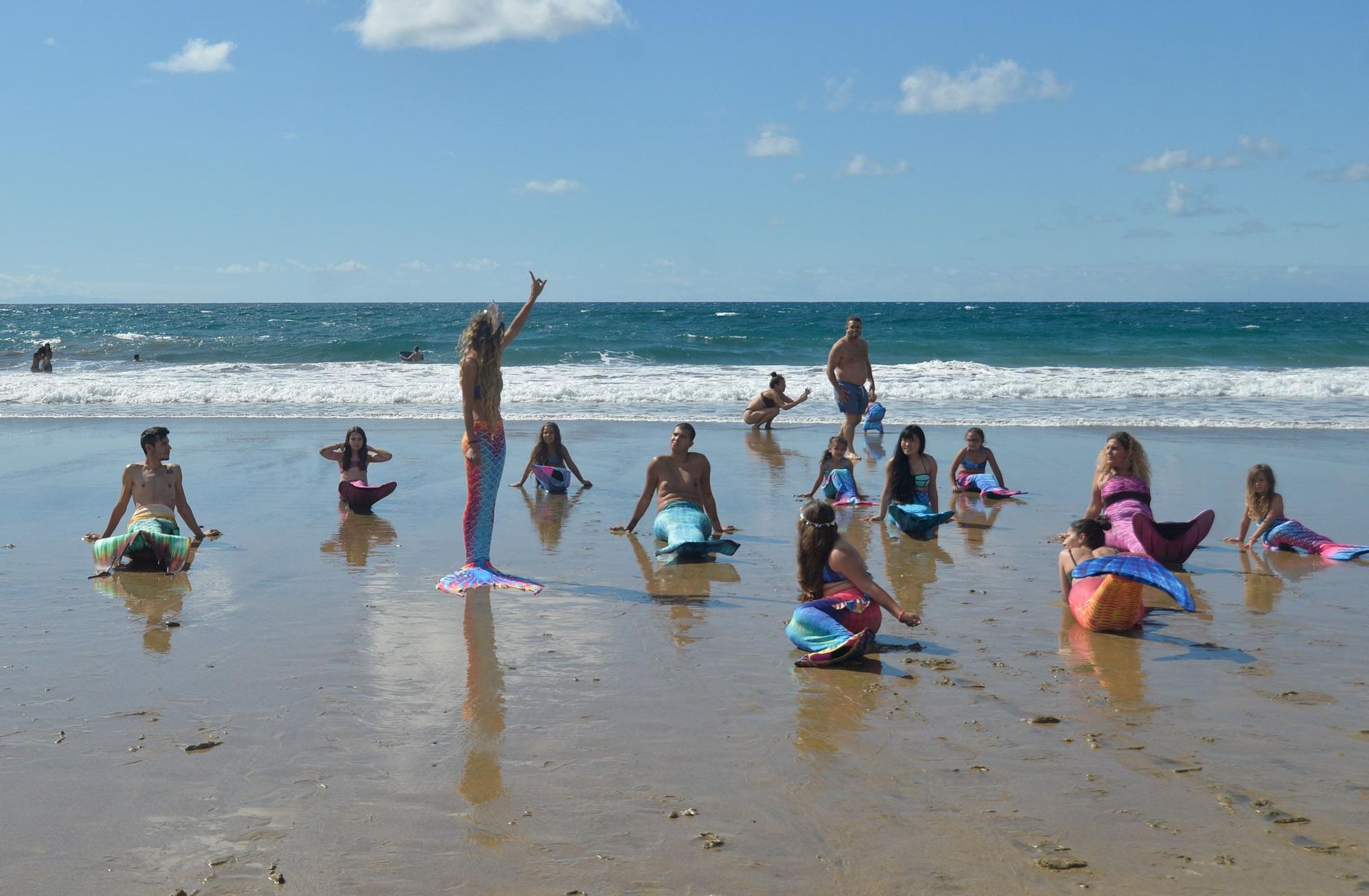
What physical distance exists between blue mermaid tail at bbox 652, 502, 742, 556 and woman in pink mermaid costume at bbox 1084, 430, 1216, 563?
2.70m

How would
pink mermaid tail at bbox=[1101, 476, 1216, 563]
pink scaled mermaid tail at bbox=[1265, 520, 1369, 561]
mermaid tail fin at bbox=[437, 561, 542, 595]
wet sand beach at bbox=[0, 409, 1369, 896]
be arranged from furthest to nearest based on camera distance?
pink scaled mermaid tail at bbox=[1265, 520, 1369, 561] < pink mermaid tail at bbox=[1101, 476, 1216, 563] < mermaid tail fin at bbox=[437, 561, 542, 595] < wet sand beach at bbox=[0, 409, 1369, 896]

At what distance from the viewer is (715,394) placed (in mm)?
24109

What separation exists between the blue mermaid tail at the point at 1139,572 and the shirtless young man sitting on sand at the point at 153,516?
5885mm

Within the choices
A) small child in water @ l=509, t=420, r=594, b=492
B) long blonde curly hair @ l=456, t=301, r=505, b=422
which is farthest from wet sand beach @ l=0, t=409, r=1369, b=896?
small child in water @ l=509, t=420, r=594, b=492

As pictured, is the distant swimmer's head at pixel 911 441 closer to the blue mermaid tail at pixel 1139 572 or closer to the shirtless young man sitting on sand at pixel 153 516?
the blue mermaid tail at pixel 1139 572

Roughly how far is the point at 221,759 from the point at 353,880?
46.6 inches

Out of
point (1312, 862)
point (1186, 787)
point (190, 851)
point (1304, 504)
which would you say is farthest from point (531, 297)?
point (1304, 504)

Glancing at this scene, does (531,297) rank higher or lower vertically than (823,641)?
higher

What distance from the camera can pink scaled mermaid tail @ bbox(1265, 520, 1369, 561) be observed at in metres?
8.05

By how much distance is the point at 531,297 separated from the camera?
22.6 ft

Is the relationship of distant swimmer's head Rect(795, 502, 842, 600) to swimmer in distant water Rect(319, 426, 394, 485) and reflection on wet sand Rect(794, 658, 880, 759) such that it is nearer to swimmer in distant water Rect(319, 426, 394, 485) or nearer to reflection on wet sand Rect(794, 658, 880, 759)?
reflection on wet sand Rect(794, 658, 880, 759)

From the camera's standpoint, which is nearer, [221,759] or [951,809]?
[951,809]

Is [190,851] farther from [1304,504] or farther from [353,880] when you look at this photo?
[1304,504]

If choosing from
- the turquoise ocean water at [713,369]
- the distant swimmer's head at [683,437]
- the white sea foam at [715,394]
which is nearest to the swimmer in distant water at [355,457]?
the distant swimmer's head at [683,437]
